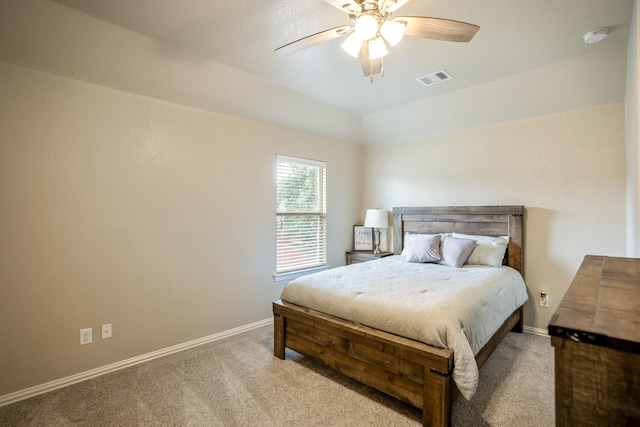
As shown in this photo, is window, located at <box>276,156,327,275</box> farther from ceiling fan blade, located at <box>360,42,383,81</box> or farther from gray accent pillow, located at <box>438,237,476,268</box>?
ceiling fan blade, located at <box>360,42,383,81</box>

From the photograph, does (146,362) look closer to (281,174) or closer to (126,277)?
(126,277)

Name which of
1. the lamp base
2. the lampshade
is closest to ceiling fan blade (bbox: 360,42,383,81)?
the lampshade

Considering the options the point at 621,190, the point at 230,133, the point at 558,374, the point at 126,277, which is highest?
the point at 230,133

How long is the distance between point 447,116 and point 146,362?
13.1 ft

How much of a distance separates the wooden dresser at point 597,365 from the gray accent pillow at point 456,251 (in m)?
2.40

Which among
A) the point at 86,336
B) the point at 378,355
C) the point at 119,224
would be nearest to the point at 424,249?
the point at 378,355

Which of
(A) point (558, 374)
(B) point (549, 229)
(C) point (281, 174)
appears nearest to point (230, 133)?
(C) point (281, 174)

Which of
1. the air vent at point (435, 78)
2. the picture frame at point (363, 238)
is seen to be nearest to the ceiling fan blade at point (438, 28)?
the air vent at point (435, 78)

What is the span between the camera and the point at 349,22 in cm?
210

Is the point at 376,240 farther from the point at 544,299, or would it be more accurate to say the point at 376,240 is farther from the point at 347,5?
the point at 347,5

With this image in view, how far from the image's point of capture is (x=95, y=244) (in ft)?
7.89

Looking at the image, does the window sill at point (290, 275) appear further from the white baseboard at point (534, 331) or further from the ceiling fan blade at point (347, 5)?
the ceiling fan blade at point (347, 5)

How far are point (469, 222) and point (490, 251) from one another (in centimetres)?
51

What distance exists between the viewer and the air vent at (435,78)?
9.37 ft
